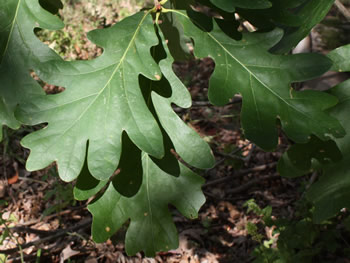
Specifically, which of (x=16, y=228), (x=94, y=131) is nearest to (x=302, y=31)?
(x=94, y=131)

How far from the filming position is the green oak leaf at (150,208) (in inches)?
63.1

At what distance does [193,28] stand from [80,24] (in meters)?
4.22

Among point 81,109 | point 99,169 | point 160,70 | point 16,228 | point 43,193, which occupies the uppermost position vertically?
point 160,70

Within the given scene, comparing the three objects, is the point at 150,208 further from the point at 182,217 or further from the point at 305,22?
the point at 182,217

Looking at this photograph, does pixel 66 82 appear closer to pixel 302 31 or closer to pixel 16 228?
pixel 302 31

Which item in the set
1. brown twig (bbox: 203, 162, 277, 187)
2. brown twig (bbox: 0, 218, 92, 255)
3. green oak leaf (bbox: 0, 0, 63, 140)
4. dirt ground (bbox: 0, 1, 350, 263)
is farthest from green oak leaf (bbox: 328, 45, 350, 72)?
brown twig (bbox: 0, 218, 92, 255)

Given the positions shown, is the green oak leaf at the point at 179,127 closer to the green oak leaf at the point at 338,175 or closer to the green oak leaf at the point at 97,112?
the green oak leaf at the point at 97,112

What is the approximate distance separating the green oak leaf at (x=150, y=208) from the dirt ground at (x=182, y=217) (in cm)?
93

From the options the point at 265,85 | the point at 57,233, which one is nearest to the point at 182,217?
the point at 57,233

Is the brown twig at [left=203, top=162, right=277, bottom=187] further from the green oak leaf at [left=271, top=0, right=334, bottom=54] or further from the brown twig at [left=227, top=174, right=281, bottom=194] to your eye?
the green oak leaf at [left=271, top=0, right=334, bottom=54]

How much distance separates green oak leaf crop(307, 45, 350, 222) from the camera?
149cm

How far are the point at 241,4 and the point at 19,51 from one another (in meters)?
0.94

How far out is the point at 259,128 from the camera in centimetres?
142

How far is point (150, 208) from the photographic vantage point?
162 cm
